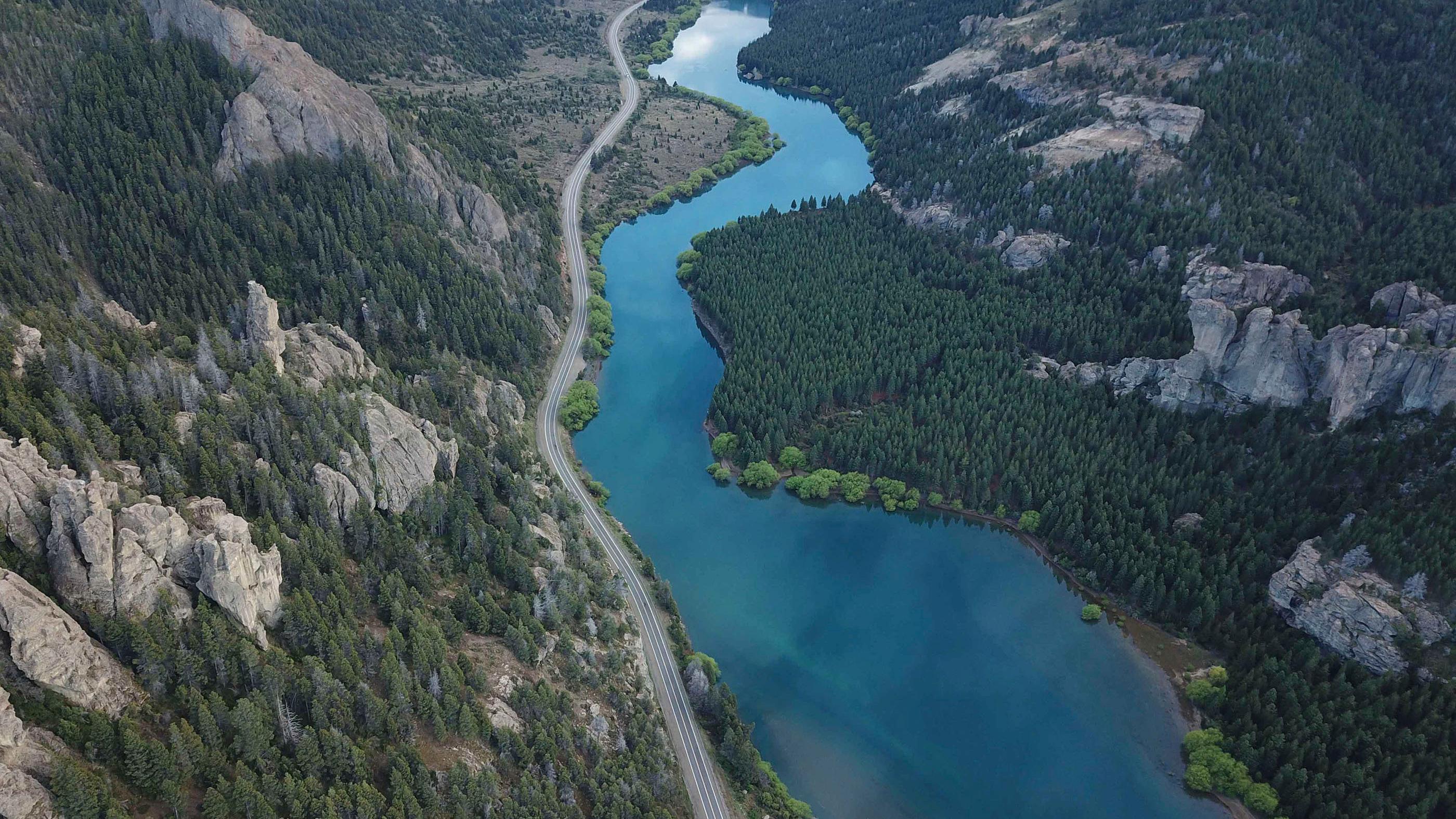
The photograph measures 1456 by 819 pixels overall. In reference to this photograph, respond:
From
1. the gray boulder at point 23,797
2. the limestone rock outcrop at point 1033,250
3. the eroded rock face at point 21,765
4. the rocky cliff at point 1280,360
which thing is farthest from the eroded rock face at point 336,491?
the limestone rock outcrop at point 1033,250

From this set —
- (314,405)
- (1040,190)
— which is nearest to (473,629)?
(314,405)

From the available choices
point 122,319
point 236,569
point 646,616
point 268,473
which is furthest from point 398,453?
point 646,616

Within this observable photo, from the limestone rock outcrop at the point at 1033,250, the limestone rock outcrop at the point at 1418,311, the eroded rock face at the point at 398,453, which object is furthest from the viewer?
the limestone rock outcrop at the point at 1033,250

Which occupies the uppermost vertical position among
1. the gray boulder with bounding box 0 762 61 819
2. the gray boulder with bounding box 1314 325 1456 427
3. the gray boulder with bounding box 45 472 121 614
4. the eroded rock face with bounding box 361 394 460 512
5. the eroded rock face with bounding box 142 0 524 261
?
the eroded rock face with bounding box 142 0 524 261

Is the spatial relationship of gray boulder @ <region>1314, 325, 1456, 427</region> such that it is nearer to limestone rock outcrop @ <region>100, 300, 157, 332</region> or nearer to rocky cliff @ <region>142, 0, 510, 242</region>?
rocky cliff @ <region>142, 0, 510, 242</region>

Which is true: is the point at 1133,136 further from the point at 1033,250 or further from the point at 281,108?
the point at 281,108

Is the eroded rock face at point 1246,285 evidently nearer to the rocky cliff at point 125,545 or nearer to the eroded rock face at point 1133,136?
the eroded rock face at point 1133,136

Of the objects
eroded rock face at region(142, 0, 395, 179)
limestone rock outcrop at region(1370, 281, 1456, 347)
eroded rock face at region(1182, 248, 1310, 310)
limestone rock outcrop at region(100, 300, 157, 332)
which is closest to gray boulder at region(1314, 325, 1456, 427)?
limestone rock outcrop at region(1370, 281, 1456, 347)
